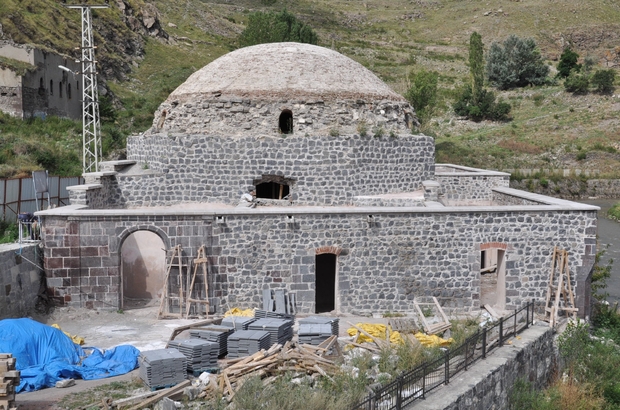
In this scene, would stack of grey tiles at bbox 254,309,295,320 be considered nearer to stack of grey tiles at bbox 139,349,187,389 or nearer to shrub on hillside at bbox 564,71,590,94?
stack of grey tiles at bbox 139,349,187,389

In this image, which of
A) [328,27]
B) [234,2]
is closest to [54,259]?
[328,27]

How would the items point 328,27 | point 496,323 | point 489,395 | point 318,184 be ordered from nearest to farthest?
point 489,395 < point 496,323 < point 318,184 < point 328,27

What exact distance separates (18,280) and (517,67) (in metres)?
59.0

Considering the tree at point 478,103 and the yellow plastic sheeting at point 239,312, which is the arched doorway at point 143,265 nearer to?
the yellow plastic sheeting at point 239,312

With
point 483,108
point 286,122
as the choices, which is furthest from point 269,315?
point 483,108

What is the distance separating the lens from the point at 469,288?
14828 millimetres

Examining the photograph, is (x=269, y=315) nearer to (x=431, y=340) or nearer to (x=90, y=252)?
(x=431, y=340)

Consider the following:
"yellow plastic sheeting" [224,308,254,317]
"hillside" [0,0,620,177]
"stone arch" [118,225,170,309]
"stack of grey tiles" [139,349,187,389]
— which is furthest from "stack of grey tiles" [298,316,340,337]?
"hillside" [0,0,620,177]

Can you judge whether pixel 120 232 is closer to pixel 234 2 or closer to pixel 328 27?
pixel 328 27

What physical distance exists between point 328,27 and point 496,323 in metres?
79.1

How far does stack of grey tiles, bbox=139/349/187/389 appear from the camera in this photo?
10188mm

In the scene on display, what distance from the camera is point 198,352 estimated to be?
36.1ft

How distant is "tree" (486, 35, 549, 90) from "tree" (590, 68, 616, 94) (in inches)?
266

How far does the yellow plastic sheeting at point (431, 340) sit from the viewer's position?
12.6 meters
